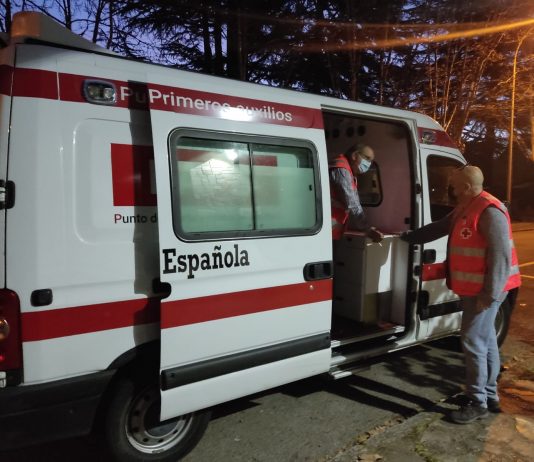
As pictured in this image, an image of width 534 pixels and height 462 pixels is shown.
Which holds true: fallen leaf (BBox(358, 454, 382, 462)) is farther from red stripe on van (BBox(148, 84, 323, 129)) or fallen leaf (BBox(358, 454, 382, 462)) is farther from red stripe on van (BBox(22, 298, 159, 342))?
red stripe on van (BBox(148, 84, 323, 129))

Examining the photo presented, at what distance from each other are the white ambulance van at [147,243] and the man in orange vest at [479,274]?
37.6 inches

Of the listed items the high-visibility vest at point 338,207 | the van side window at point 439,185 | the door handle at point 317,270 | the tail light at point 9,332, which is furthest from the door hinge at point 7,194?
the van side window at point 439,185

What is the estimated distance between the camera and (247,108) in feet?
9.75

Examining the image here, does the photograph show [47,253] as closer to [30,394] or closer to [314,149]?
[30,394]

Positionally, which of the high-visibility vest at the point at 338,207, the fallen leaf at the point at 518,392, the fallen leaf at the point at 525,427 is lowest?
the fallen leaf at the point at 518,392

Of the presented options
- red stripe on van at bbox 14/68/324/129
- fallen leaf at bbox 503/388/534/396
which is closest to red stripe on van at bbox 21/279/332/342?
red stripe on van at bbox 14/68/324/129

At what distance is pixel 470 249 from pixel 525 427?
1.25 metres

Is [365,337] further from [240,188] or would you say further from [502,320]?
[240,188]

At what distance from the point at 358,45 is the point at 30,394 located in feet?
39.9

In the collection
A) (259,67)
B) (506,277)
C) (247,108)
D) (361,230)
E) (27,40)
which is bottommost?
(506,277)

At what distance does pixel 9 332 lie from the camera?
226cm

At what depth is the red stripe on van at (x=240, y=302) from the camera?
263 centimetres

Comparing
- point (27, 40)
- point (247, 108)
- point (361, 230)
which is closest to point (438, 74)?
point (361, 230)

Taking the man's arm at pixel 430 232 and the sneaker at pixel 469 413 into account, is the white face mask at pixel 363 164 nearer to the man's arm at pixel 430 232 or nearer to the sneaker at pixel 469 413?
the man's arm at pixel 430 232
